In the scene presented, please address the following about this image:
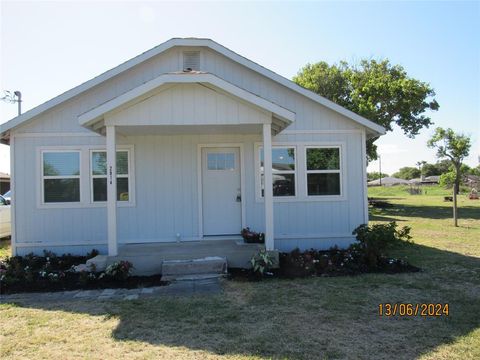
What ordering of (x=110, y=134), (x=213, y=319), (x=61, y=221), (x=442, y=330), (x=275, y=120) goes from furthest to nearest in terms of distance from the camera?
(x=61, y=221) → (x=275, y=120) → (x=110, y=134) → (x=213, y=319) → (x=442, y=330)

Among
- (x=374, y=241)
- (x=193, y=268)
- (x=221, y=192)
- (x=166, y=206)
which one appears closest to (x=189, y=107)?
(x=221, y=192)

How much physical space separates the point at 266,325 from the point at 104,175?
240 inches

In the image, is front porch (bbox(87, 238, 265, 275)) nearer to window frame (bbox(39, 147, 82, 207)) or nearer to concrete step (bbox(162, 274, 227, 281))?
concrete step (bbox(162, 274, 227, 281))

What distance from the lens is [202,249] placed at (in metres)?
7.98

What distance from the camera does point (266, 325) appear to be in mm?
4820

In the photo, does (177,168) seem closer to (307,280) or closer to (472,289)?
(307,280)

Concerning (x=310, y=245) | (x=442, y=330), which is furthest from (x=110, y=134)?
(x=442, y=330)

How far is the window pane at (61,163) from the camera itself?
933cm

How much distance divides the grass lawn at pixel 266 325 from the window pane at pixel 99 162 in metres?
4.10

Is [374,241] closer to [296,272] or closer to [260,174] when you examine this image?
[296,272]

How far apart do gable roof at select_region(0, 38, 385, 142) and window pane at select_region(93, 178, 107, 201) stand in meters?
1.95

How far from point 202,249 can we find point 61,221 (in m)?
3.66

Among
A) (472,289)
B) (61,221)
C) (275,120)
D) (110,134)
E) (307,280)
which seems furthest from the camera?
(61,221)

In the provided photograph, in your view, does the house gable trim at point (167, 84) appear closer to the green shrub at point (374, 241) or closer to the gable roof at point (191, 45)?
the gable roof at point (191, 45)
